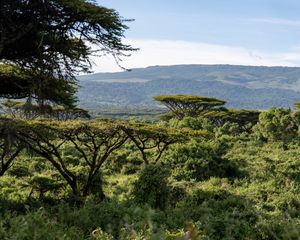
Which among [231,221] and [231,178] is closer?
[231,221]

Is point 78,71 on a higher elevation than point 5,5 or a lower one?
lower

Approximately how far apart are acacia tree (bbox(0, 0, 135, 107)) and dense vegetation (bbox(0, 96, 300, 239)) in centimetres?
198

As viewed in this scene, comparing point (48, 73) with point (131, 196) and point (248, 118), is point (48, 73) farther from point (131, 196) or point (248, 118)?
point (248, 118)

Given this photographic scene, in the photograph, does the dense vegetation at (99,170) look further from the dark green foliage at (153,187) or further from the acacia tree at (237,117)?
the acacia tree at (237,117)

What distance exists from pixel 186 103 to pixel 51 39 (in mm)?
47315

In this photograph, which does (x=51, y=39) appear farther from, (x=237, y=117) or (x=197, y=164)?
(x=237, y=117)

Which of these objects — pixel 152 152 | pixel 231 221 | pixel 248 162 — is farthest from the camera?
pixel 152 152

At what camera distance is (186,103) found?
2378 inches

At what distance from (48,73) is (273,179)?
60.3 feet

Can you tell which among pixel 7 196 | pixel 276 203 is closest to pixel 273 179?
pixel 276 203

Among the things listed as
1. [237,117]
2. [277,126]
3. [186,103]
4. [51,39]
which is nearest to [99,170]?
[51,39]

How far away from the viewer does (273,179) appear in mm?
27891

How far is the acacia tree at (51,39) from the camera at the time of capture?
41.1 ft

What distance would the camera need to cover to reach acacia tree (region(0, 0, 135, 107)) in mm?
12523
